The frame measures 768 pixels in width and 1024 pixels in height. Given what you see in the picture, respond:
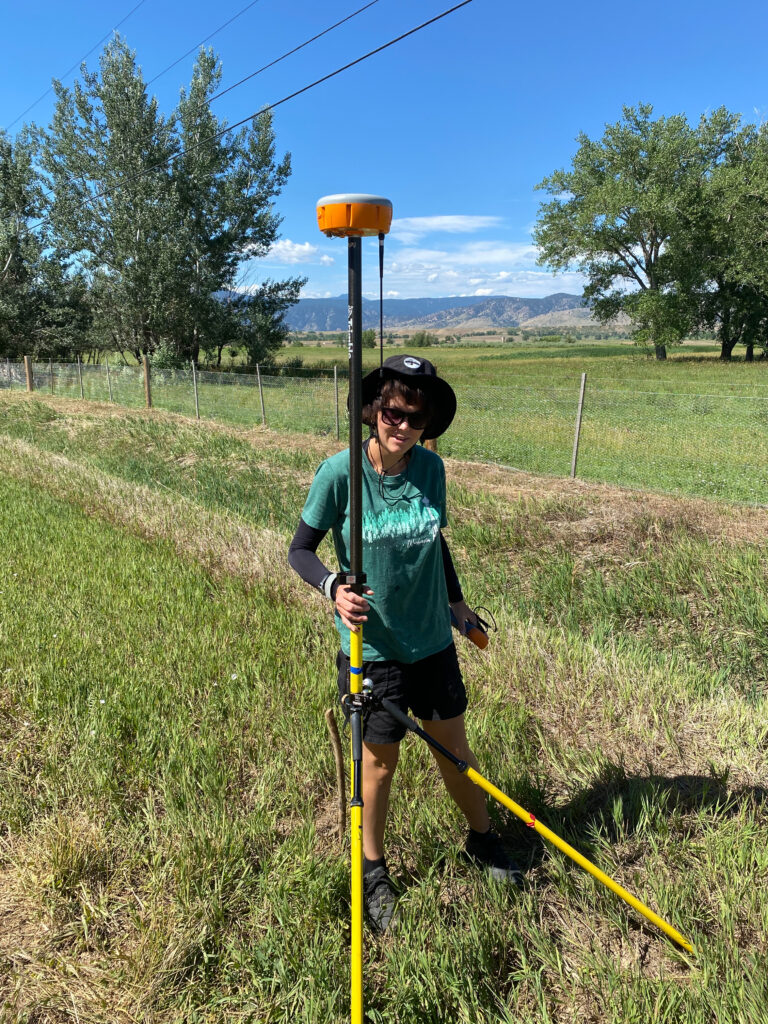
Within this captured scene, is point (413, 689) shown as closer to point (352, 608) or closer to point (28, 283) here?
point (352, 608)

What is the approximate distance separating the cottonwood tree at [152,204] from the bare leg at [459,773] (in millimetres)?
30528

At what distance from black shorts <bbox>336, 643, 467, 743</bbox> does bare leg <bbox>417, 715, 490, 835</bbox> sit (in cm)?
4

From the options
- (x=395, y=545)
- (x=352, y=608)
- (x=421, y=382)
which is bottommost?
(x=352, y=608)

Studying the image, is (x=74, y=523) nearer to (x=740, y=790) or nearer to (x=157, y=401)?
(x=740, y=790)

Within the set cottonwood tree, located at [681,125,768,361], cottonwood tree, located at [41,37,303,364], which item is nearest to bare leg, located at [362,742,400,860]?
cottonwood tree, located at [41,37,303,364]

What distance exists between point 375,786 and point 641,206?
45.1 metres

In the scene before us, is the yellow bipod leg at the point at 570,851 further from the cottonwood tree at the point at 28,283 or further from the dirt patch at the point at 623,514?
the cottonwood tree at the point at 28,283

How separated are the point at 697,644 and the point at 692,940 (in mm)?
2480

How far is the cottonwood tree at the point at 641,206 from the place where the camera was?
40.9 metres

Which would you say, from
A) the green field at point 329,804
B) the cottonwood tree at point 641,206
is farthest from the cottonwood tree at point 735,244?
the green field at point 329,804

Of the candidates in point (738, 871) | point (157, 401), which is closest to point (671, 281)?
point (157, 401)

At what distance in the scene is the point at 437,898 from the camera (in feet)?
7.34

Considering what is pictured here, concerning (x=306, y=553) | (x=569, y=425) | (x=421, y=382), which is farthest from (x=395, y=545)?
(x=569, y=425)

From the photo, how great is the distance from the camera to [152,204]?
28891 millimetres
